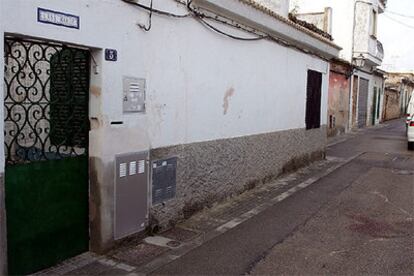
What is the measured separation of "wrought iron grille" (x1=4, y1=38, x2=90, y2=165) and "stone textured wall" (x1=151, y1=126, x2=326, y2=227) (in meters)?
1.17

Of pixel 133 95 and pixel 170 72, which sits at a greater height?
pixel 170 72

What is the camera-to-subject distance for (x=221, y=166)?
23.2 feet

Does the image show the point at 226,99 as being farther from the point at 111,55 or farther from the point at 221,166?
the point at 111,55

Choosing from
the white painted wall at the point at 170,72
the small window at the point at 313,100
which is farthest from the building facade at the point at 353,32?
the white painted wall at the point at 170,72

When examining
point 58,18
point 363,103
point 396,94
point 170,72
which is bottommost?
point 363,103

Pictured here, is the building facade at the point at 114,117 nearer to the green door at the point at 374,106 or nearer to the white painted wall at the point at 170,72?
the white painted wall at the point at 170,72

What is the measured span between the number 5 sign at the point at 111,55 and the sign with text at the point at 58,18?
19.0 inches

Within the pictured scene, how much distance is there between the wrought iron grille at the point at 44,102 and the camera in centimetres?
404

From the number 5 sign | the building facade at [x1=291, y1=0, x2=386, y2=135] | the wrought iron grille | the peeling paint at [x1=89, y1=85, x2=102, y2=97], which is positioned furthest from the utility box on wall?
the building facade at [x1=291, y1=0, x2=386, y2=135]

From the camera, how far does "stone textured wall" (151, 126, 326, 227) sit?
19.7 feet

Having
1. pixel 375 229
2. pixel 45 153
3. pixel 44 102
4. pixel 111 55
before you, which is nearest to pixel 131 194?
pixel 45 153

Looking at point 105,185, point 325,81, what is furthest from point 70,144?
point 325,81

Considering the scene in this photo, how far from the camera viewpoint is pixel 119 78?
4.86 metres

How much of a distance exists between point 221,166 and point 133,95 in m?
2.51
